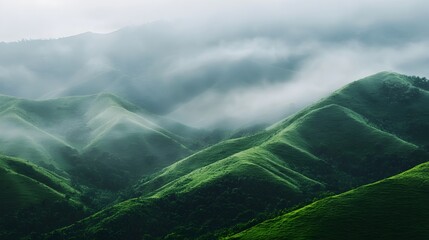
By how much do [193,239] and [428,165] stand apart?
10022 centimetres

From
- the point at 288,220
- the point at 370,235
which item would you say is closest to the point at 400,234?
the point at 370,235

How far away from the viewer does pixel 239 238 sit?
5032 inches

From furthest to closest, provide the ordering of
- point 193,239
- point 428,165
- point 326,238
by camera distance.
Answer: point 193,239 → point 428,165 → point 326,238

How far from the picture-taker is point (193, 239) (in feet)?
632

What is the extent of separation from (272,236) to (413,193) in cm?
5124

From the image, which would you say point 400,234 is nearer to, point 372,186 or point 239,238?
point 372,186

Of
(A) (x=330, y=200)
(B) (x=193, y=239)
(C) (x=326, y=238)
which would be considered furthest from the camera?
(B) (x=193, y=239)

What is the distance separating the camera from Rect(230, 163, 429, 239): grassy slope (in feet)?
394

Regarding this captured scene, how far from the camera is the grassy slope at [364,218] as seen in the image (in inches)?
4727

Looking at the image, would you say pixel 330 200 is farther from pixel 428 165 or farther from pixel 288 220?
pixel 428 165

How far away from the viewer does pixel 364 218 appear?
127375 millimetres

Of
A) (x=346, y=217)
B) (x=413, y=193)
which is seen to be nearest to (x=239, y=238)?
(x=346, y=217)

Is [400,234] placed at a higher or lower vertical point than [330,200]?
lower

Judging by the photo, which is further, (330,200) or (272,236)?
(330,200)
